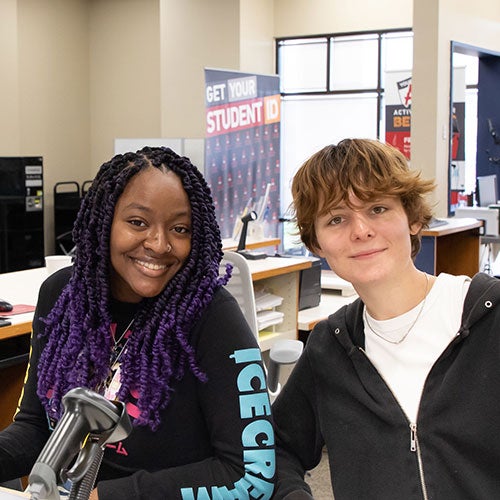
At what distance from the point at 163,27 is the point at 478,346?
8.09m

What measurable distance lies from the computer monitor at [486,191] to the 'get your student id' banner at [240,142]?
6.17 ft

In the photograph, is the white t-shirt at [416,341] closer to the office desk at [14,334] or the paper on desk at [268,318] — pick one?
the office desk at [14,334]

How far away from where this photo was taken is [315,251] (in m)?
1.45

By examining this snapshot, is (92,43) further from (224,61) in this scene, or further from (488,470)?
(488,470)

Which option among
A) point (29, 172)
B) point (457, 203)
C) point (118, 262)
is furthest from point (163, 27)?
point (118, 262)

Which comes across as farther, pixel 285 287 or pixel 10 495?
pixel 285 287

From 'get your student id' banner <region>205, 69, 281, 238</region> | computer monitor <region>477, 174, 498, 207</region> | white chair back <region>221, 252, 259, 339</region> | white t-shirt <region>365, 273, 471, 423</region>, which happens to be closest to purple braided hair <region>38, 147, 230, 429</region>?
white t-shirt <region>365, 273, 471, 423</region>

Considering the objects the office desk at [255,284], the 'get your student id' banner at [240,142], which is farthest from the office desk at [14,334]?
the 'get your student id' banner at [240,142]

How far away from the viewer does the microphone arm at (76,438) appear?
2.22 ft

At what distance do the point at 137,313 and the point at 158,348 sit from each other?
0.37 feet

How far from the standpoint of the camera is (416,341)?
1.32m

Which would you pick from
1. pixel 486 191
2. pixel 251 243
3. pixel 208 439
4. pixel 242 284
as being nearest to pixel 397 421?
pixel 208 439

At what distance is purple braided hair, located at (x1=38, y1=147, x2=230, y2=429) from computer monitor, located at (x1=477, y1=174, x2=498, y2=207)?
6164 mm

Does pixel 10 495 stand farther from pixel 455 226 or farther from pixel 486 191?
pixel 486 191
